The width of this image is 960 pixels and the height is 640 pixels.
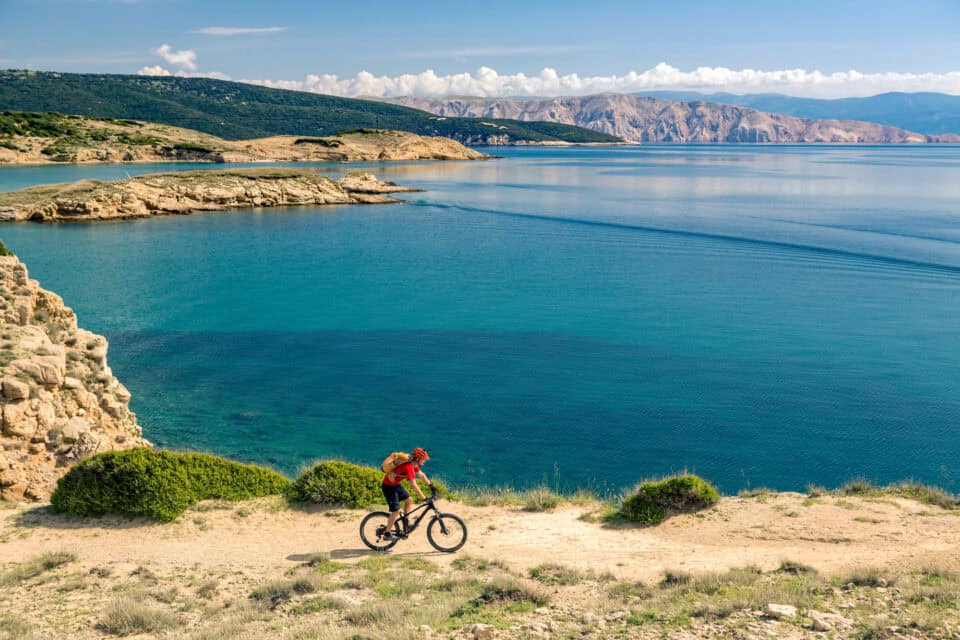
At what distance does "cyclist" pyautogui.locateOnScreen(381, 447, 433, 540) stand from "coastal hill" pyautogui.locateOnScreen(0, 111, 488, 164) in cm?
11613

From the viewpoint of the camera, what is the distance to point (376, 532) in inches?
480

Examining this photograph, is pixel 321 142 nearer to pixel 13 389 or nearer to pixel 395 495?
pixel 13 389

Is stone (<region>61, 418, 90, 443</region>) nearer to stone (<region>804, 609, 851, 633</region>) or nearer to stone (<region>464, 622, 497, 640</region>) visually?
stone (<region>464, 622, 497, 640</region>)

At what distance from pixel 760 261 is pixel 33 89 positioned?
203661 millimetres

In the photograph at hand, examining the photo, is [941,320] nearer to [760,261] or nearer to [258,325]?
[760,261]

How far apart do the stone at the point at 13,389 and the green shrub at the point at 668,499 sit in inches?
492

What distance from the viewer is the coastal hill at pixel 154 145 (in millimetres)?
110062

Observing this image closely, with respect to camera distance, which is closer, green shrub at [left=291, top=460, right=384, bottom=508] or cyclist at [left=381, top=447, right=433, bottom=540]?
cyclist at [left=381, top=447, right=433, bottom=540]

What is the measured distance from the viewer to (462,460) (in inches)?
753

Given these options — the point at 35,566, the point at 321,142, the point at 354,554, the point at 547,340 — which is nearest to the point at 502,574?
the point at 354,554

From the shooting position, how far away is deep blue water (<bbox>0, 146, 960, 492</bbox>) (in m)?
19.8

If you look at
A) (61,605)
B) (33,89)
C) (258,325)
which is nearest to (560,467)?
(61,605)

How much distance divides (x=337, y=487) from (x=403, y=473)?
2.98 metres

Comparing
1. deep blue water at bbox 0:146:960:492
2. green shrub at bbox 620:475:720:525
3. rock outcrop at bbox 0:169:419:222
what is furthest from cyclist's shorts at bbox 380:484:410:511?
rock outcrop at bbox 0:169:419:222
